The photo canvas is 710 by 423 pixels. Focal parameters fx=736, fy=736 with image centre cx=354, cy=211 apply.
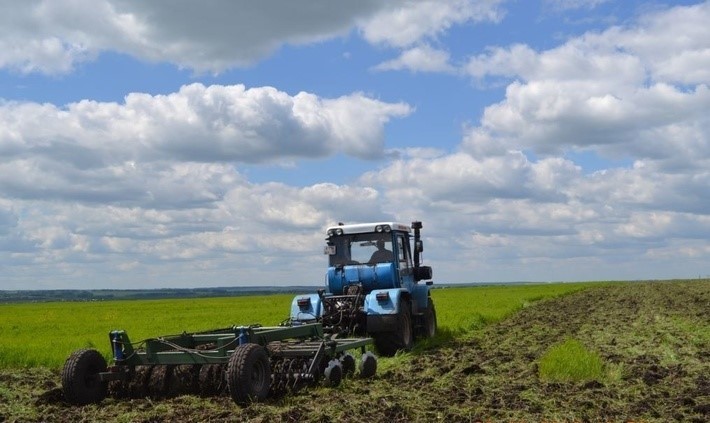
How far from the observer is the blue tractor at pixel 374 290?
567 inches

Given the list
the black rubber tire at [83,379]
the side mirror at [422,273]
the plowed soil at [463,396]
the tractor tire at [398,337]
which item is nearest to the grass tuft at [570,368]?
the plowed soil at [463,396]

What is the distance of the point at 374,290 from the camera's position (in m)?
15.0

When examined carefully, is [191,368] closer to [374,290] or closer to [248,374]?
[248,374]

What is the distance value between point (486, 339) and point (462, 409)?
370 inches

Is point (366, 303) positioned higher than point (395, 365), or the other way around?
point (366, 303)

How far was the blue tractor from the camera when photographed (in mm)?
14406

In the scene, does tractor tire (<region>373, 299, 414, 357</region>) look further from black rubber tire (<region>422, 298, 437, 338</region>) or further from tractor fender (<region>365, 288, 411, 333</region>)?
black rubber tire (<region>422, 298, 437, 338</region>)

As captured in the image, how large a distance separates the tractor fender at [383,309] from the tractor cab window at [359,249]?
1.46 meters

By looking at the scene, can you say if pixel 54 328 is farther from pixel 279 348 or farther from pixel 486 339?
pixel 279 348

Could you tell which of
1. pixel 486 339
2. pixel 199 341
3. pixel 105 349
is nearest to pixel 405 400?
pixel 199 341

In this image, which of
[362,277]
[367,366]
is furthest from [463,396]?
[362,277]

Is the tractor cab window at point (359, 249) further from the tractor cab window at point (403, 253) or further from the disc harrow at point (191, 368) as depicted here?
the disc harrow at point (191, 368)

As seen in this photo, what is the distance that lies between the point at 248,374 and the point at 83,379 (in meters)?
2.56

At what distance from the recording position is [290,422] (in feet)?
27.5
